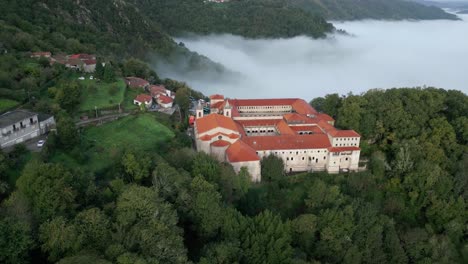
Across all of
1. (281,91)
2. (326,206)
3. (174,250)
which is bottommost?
(281,91)

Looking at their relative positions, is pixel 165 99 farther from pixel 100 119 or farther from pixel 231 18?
pixel 231 18

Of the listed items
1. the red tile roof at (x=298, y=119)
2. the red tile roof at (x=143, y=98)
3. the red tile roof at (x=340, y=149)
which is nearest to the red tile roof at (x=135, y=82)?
the red tile roof at (x=143, y=98)

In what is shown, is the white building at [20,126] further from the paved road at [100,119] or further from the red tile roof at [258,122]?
the red tile roof at [258,122]

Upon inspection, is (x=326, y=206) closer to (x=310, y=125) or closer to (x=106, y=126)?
(x=310, y=125)

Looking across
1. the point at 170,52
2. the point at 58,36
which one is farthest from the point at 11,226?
the point at 170,52

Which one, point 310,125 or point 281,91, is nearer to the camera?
point 310,125

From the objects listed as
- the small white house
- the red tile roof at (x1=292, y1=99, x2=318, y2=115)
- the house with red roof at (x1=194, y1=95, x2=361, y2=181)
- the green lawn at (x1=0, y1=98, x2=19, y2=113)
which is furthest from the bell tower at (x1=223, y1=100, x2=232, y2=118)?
the green lawn at (x1=0, y1=98, x2=19, y2=113)
